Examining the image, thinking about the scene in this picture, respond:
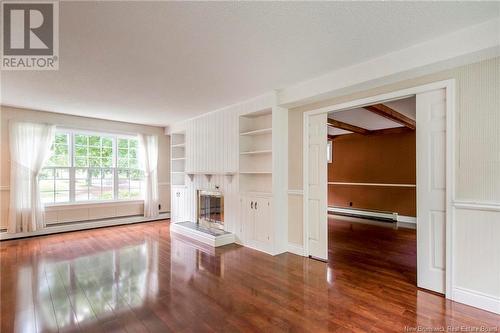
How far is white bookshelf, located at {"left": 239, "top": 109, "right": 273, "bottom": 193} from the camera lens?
15.2 ft

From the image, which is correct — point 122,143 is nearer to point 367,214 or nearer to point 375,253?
point 375,253

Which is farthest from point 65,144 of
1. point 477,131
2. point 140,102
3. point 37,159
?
point 477,131

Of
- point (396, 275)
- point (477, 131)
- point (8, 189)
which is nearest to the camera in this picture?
point (477, 131)

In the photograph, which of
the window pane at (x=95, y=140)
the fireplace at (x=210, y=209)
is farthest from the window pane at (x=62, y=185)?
the fireplace at (x=210, y=209)

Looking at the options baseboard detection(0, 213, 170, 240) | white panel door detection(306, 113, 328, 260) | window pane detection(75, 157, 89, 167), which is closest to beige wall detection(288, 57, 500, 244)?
white panel door detection(306, 113, 328, 260)

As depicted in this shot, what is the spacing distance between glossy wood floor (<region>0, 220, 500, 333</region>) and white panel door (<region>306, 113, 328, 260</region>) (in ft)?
0.95

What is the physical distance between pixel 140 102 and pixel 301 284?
4.10m

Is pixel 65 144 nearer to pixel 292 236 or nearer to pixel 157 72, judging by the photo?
pixel 157 72

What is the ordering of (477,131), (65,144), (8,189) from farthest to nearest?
(65,144) < (8,189) < (477,131)

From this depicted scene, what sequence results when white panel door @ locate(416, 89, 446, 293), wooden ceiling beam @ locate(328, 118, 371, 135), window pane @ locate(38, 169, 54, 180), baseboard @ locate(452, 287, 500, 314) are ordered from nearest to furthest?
baseboard @ locate(452, 287, 500, 314), white panel door @ locate(416, 89, 446, 293), window pane @ locate(38, 169, 54, 180), wooden ceiling beam @ locate(328, 118, 371, 135)

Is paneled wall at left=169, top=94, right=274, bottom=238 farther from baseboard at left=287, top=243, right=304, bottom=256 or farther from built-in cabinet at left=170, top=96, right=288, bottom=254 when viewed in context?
baseboard at left=287, top=243, right=304, bottom=256

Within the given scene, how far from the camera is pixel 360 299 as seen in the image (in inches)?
102

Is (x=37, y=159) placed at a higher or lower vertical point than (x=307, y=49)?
lower

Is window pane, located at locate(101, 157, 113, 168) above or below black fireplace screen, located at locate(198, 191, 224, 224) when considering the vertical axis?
above
